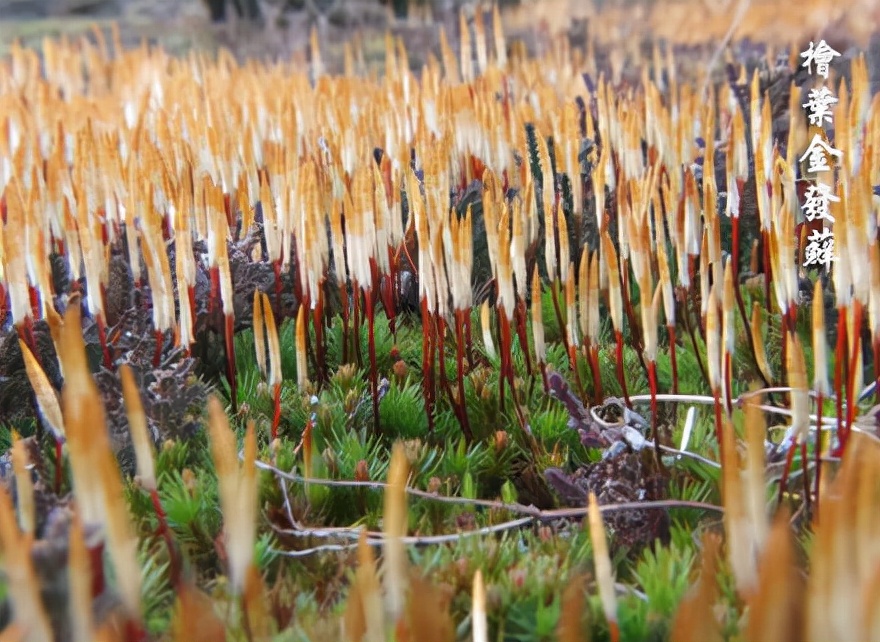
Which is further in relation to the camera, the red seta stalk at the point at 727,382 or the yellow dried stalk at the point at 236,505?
the red seta stalk at the point at 727,382

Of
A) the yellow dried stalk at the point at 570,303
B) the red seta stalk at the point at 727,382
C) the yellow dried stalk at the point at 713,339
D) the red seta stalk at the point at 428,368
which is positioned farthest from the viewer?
the red seta stalk at the point at 428,368

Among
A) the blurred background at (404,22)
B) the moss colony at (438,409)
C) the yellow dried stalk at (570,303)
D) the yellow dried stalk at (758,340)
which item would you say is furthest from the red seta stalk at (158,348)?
the blurred background at (404,22)

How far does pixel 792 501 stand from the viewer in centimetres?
93

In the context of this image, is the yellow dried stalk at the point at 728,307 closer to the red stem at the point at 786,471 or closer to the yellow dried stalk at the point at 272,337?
the red stem at the point at 786,471

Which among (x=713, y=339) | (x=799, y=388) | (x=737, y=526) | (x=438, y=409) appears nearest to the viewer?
(x=737, y=526)

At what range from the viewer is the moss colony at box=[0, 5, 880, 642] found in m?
0.53

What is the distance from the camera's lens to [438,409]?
48.5 inches

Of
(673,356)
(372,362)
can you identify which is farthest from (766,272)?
(372,362)

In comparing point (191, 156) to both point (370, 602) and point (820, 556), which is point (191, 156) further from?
point (820, 556)

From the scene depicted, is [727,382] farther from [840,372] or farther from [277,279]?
[277,279]

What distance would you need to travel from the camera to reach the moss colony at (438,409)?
1.73 feet

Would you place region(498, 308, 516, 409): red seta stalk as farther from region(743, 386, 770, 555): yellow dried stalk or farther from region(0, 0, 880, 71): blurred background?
region(0, 0, 880, 71): blurred background

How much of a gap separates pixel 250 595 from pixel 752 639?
0.32m

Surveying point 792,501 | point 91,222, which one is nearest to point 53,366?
point 91,222
